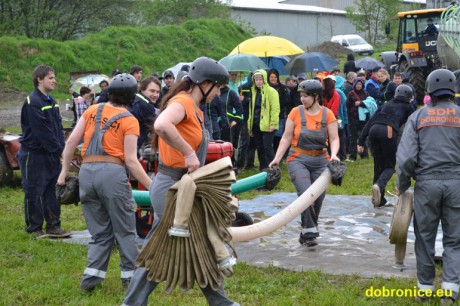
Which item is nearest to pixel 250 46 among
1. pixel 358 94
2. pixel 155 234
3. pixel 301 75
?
pixel 301 75

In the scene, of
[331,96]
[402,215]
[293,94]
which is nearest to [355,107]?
[293,94]

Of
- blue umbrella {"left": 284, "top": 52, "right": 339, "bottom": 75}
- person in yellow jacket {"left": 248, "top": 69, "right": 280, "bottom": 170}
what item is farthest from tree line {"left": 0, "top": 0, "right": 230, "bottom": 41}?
person in yellow jacket {"left": 248, "top": 69, "right": 280, "bottom": 170}

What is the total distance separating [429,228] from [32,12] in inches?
1368

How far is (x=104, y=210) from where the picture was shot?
23.6 feet

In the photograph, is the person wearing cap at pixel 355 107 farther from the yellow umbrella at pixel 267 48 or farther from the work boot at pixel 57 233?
the work boot at pixel 57 233

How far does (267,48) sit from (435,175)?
1324cm

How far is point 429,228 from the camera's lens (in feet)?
21.9

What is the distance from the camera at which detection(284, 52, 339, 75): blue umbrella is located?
66.3ft

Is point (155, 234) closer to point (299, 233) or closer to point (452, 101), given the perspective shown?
point (452, 101)

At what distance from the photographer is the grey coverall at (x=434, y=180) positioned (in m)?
6.57

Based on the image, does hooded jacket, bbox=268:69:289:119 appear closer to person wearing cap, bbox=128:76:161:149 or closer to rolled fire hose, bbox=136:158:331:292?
person wearing cap, bbox=128:76:161:149

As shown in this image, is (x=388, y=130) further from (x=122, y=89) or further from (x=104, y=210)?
(x=104, y=210)

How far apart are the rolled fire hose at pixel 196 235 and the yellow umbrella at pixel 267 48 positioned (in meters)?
13.9

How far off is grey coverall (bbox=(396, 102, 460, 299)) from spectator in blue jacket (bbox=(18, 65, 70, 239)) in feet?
15.3
